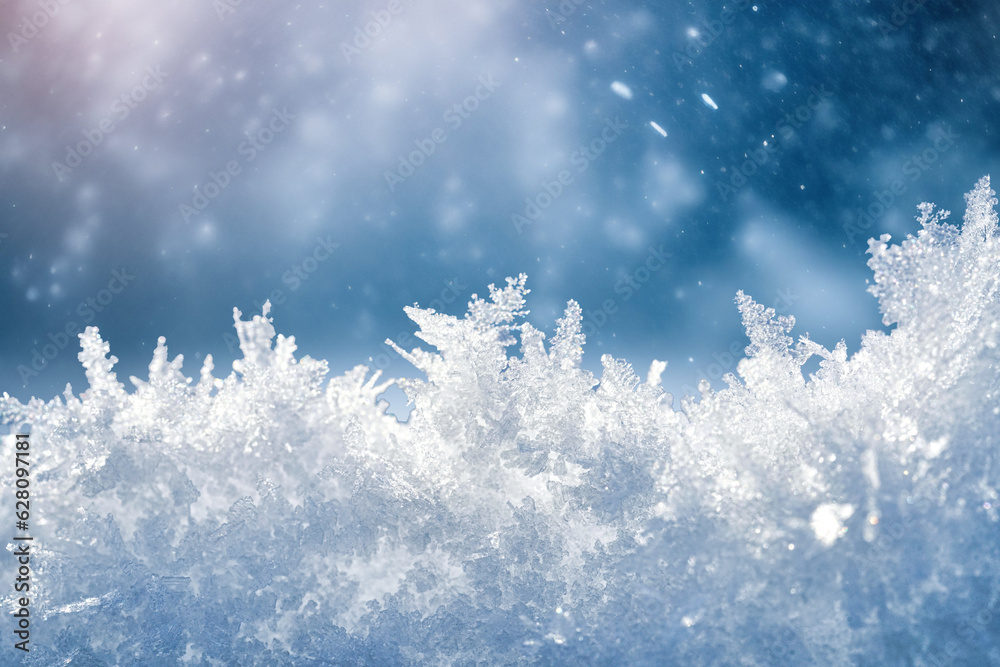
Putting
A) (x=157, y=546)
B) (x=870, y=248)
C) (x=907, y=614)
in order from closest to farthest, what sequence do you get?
(x=907, y=614) → (x=157, y=546) → (x=870, y=248)

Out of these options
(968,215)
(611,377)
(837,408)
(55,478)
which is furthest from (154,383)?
(968,215)

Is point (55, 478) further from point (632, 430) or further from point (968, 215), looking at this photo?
point (968, 215)

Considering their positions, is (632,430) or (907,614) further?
(632,430)

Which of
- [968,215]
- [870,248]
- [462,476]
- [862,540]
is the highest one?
Answer: [968,215]

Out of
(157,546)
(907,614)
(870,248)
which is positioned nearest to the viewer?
(907,614)

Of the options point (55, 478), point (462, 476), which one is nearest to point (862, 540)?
point (462, 476)

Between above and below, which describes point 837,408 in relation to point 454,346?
below
